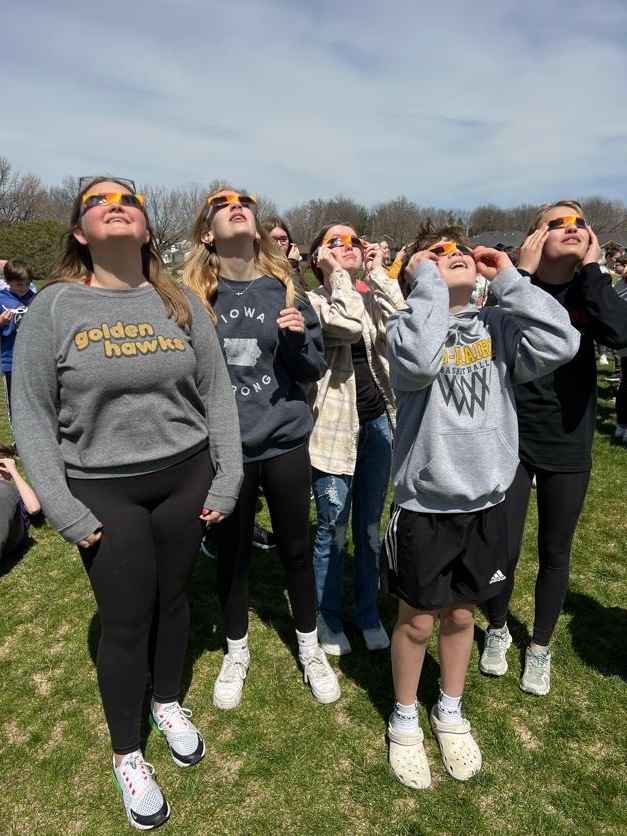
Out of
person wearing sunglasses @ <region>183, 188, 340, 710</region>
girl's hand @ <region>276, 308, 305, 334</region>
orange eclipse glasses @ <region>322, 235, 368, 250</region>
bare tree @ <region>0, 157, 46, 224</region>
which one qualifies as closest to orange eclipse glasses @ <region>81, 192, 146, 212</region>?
person wearing sunglasses @ <region>183, 188, 340, 710</region>

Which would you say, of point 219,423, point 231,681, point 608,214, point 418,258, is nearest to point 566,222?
point 418,258

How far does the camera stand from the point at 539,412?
2.39 meters

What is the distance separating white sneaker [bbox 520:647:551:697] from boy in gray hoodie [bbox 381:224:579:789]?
2.72 ft

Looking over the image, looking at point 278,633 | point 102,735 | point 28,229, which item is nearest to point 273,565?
point 278,633

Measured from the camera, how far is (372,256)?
2623 millimetres

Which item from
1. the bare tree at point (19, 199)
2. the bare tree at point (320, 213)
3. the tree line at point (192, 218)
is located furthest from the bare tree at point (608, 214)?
the bare tree at point (19, 199)

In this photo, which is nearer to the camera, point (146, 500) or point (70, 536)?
point (70, 536)

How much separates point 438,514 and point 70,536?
1301mm

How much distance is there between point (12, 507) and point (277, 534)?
2484 mm

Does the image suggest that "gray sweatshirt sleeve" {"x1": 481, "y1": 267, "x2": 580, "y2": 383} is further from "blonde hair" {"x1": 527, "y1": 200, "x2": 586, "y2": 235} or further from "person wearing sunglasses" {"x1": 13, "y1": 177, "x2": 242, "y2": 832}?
"person wearing sunglasses" {"x1": 13, "y1": 177, "x2": 242, "y2": 832}

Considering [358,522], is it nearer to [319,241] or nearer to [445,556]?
[445,556]

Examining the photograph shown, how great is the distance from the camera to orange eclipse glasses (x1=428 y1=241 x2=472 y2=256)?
1954 millimetres

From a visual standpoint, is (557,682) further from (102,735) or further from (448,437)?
(102,735)

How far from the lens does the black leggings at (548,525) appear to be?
7.91 feet
